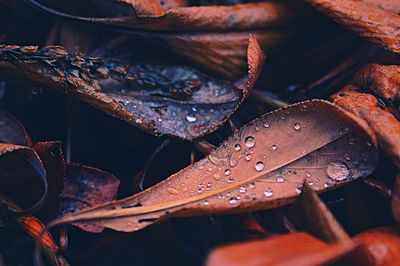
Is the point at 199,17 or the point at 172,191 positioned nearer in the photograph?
the point at 172,191

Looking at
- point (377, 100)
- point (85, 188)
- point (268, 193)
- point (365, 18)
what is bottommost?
point (85, 188)

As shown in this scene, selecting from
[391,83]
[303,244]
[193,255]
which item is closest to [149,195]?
[193,255]

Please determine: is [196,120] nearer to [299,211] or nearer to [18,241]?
[299,211]

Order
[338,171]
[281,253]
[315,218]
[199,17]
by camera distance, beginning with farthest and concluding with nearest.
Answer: [199,17] < [338,171] < [315,218] < [281,253]

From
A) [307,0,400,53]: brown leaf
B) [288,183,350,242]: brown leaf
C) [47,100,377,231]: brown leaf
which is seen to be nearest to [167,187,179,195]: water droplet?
[47,100,377,231]: brown leaf

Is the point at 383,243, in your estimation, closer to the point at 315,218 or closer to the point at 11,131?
the point at 315,218

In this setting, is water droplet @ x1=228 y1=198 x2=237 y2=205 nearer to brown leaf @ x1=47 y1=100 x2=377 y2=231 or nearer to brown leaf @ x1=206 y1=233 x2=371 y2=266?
brown leaf @ x1=47 y1=100 x2=377 y2=231

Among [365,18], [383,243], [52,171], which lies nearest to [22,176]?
[52,171]
